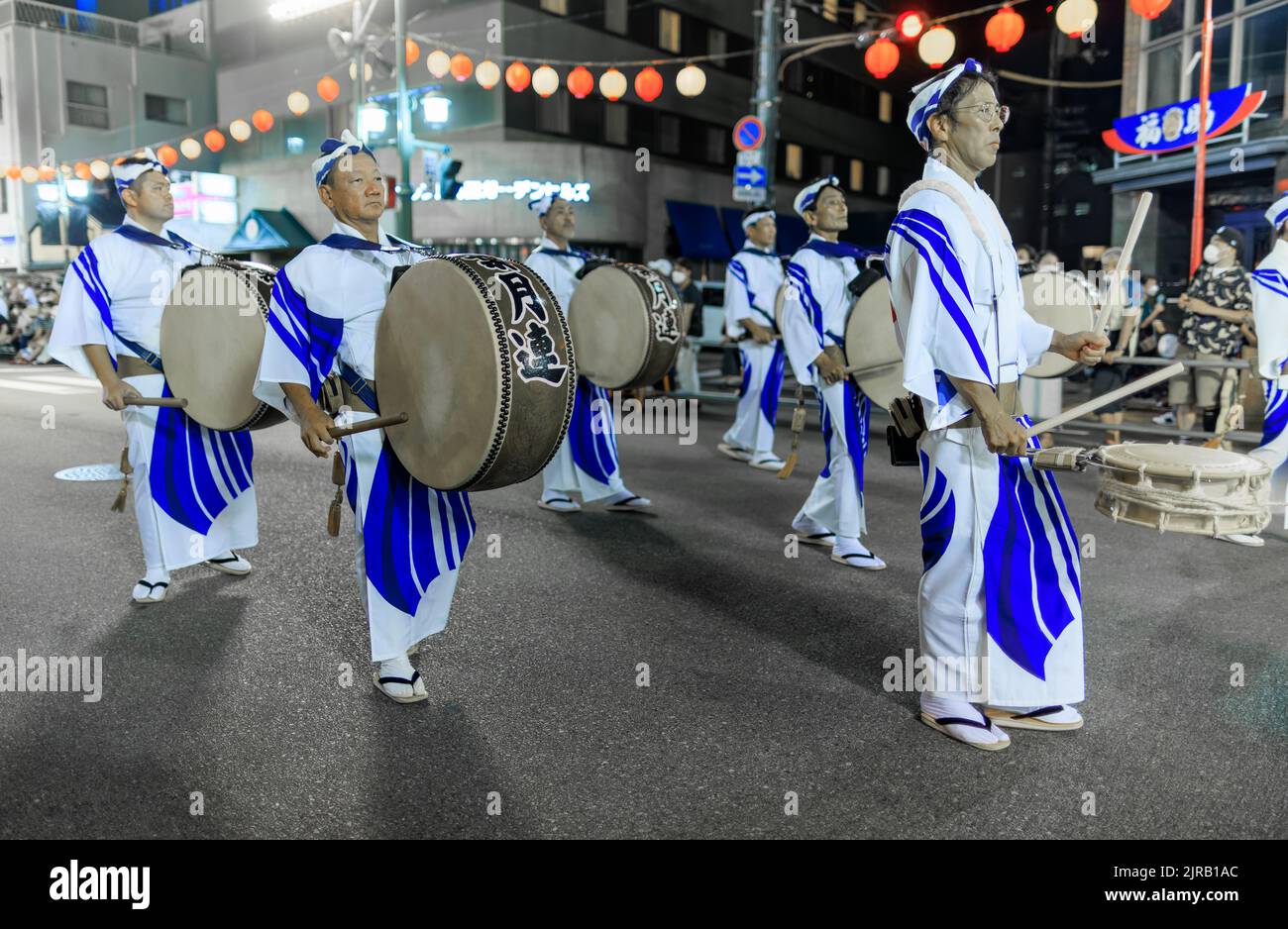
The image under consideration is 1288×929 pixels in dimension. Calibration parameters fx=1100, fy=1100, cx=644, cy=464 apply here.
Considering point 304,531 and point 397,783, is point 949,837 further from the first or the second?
point 304,531

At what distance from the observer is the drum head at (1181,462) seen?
263cm

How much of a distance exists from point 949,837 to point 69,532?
509 centimetres

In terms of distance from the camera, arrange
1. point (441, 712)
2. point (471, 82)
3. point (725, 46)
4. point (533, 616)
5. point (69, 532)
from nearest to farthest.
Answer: point (441, 712), point (533, 616), point (69, 532), point (471, 82), point (725, 46)

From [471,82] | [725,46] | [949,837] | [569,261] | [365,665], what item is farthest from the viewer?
[725,46]

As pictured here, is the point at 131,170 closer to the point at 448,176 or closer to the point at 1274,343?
the point at 1274,343

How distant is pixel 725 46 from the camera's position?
2825 centimetres

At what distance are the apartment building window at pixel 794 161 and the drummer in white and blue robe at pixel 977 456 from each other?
2903 centimetres

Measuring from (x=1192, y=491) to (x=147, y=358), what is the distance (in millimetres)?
4012

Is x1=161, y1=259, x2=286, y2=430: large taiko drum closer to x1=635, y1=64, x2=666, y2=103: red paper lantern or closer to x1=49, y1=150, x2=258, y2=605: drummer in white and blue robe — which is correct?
x1=49, y1=150, x2=258, y2=605: drummer in white and blue robe

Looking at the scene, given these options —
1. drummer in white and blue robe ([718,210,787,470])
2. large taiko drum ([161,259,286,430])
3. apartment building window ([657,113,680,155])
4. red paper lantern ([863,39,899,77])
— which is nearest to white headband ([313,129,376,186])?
large taiko drum ([161,259,286,430])

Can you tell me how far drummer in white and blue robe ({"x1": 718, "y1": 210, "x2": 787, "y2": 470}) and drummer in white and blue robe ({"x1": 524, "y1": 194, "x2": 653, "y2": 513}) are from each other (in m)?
1.84

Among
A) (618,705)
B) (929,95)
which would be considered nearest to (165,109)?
(618,705)

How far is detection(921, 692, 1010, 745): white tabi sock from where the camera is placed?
3148 mm

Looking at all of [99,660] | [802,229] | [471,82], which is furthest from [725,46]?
[99,660]
